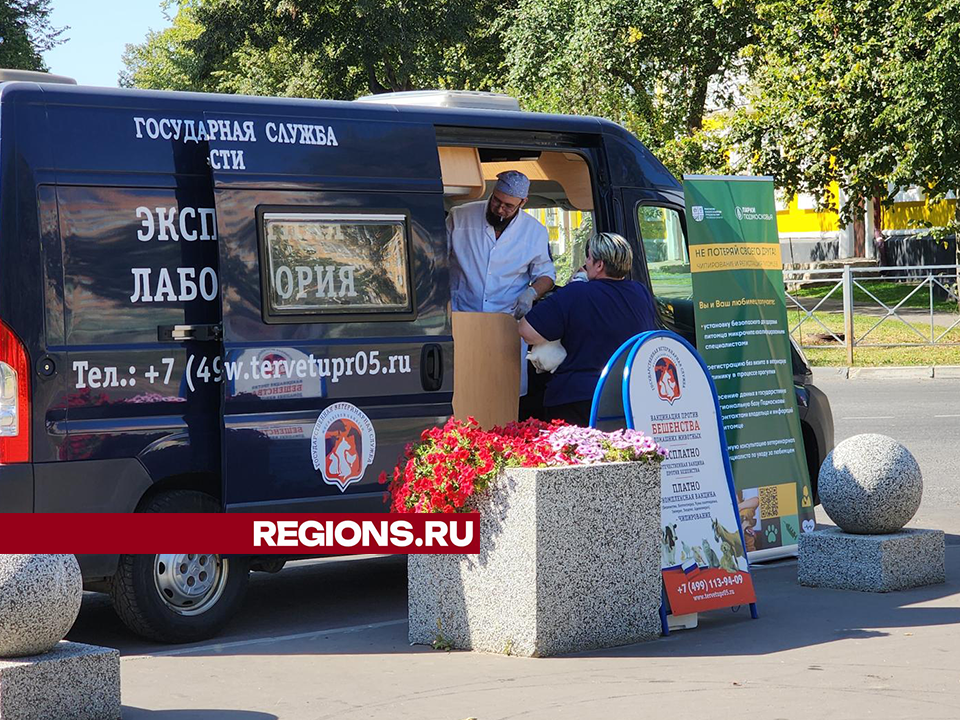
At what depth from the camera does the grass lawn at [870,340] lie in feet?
72.9

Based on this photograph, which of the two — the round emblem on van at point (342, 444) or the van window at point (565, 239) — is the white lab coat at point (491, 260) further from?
the van window at point (565, 239)

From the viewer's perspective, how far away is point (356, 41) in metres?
32.8

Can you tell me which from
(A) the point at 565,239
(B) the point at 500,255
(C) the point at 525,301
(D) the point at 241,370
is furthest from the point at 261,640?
(A) the point at 565,239

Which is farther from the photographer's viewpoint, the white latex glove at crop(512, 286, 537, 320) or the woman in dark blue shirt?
the white latex glove at crop(512, 286, 537, 320)

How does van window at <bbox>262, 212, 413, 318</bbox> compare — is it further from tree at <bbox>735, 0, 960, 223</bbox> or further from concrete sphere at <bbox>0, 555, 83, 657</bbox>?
tree at <bbox>735, 0, 960, 223</bbox>

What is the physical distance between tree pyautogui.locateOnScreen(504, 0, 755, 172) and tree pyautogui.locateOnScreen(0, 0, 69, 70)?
465 inches

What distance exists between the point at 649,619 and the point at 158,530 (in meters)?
2.35

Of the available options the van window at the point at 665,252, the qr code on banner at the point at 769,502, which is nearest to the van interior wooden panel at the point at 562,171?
the van window at the point at 665,252

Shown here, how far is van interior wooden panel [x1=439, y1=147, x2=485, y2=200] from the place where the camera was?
320 inches

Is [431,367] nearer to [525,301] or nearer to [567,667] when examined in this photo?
[525,301]

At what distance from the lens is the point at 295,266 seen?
6887mm

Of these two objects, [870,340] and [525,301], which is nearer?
[525,301]

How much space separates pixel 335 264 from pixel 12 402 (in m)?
1.78

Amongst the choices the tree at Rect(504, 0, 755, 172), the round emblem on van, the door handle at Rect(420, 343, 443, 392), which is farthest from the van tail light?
the tree at Rect(504, 0, 755, 172)
